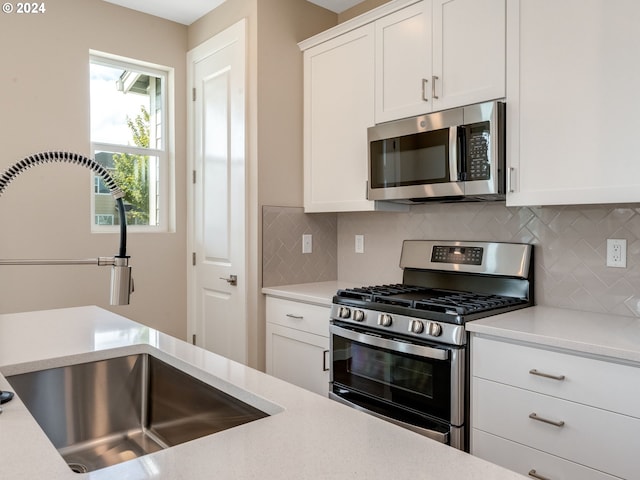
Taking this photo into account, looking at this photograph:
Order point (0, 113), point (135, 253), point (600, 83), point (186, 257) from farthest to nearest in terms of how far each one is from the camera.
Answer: point (186, 257), point (135, 253), point (0, 113), point (600, 83)

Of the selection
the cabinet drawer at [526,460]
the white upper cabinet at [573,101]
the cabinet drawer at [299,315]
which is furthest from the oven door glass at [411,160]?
the cabinet drawer at [526,460]

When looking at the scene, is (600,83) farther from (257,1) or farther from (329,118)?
(257,1)

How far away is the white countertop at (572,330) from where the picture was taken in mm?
1563

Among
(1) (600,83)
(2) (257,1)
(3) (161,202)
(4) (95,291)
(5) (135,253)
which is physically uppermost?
(2) (257,1)

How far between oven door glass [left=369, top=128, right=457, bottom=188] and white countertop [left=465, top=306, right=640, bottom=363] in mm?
A: 697

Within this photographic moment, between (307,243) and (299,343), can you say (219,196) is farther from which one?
(299,343)

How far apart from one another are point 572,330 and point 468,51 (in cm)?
130

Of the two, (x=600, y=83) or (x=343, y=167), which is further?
(x=343, y=167)

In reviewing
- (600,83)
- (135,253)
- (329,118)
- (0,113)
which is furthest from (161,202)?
(600,83)

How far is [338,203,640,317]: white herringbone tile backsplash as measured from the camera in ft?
6.78

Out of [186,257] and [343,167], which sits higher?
[343,167]

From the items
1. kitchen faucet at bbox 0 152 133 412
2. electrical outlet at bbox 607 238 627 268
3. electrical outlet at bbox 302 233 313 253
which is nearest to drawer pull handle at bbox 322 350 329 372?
A: electrical outlet at bbox 302 233 313 253

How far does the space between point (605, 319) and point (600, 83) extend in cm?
92

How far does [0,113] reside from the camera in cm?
279
